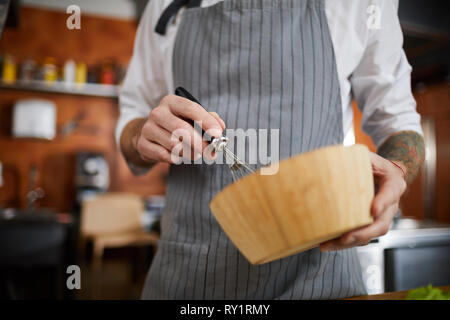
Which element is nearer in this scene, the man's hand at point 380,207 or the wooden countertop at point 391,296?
the man's hand at point 380,207

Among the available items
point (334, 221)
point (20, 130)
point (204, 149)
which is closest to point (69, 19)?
point (204, 149)

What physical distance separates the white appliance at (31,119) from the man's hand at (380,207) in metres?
2.92

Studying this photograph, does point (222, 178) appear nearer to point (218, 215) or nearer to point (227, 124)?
point (227, 124)

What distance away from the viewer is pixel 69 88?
313 centimetres

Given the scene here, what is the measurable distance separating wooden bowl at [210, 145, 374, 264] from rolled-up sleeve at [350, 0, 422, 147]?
222 millimetres

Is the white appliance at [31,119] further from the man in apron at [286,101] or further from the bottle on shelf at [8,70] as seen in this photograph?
the man in apron at [286,101]

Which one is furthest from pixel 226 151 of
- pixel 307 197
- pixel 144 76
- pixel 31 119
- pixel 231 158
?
pixel 31 119

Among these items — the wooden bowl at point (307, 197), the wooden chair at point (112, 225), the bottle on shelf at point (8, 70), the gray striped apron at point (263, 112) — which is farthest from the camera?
the bottle on shelf at point (8, 70)

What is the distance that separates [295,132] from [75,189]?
303cm

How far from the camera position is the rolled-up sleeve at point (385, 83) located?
0.48 meters

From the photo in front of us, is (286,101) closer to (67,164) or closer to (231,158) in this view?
(231,158)

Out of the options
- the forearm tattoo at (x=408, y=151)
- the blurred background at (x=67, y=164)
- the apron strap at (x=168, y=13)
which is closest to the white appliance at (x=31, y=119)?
the blurred background at (x=67, y=164)

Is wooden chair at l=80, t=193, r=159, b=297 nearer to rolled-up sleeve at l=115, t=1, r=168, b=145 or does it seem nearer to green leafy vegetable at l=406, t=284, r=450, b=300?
rolled-up sleeve at l=115, t=1, r=168, b=145

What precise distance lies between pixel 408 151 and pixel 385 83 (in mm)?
95
